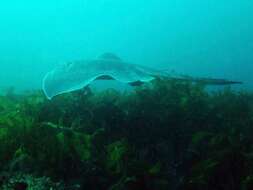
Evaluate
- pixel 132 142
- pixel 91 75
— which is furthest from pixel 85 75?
pixel 132 142

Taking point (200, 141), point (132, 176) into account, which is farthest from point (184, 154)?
point (132, 176)

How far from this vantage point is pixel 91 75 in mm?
4969

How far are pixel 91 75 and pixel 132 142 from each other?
1.29 meters

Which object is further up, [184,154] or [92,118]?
[92,118]

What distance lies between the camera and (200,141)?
422cm

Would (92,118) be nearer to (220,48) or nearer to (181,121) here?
(181,121)

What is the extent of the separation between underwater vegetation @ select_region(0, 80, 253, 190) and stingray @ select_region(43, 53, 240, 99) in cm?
48

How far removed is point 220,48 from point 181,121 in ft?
161

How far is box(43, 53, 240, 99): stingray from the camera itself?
4.71 meters

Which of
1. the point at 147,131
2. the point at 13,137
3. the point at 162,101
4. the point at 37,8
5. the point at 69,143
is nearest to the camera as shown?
the point at 69,143

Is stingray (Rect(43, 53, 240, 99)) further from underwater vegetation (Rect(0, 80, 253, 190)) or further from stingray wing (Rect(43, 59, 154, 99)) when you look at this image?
underwater vegetation (Rect(0, 80, 253, 190))

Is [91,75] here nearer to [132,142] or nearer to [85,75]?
[85,75]

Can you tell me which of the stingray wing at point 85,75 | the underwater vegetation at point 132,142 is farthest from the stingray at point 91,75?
the underwater vegetation at point 132,142

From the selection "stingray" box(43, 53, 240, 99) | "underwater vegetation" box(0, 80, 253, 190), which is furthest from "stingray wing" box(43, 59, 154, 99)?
"underwater vegetation" box(0, 80, 253, 190)
